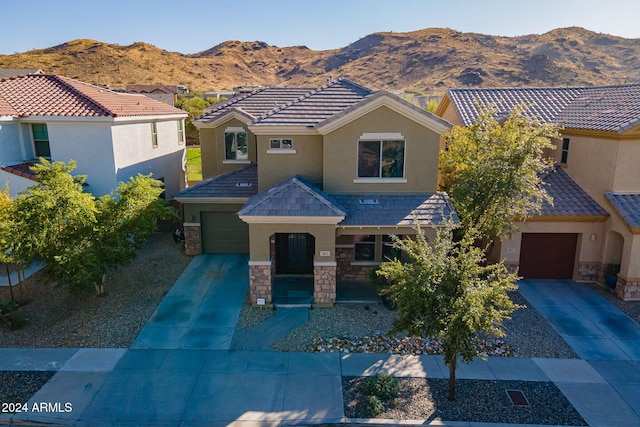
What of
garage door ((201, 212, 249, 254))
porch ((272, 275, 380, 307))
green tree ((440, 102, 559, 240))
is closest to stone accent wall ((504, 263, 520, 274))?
green tree ((440, 102, 559, 240))

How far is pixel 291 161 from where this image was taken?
16.2 m

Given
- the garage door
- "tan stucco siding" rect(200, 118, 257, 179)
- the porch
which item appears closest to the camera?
the porch

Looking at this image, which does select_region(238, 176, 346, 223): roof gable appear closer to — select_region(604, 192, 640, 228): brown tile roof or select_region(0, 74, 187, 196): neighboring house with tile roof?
select_region(0, 74, 187, 196): neighboring house with tile roof

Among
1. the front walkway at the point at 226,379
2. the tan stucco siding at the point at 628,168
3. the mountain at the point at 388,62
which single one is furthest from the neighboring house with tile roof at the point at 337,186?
the mountain at the point at 388,62

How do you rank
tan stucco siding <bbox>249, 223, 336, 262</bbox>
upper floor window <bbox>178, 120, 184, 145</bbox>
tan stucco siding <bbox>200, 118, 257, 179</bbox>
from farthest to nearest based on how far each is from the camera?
upper floor window <bbox>178, 120, 184, 145</bbox> < tan stucco siding <bbox>200, 118, 257, 179</bbox> < tan stucco siding <bbox>249, 223, 336, 262</bbox>

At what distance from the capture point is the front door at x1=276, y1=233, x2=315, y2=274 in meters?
16.6

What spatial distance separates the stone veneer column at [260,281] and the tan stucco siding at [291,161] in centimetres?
356

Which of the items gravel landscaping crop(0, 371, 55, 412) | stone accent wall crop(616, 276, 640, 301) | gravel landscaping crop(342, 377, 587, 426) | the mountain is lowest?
gravel landscaping crop(342, 377, 587, 426)

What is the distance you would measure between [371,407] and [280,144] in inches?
391

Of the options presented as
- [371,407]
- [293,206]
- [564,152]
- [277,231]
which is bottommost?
[371,407]

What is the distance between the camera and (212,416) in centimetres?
916

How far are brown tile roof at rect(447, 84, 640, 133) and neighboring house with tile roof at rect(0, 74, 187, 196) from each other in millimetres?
15060

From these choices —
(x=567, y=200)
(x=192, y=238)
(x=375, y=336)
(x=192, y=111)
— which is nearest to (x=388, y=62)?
(x=192, y=111)

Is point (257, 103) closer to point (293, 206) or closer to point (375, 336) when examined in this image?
point (293, 206)
